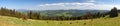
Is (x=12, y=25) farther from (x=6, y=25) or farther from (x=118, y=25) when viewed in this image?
(x=118, y=25)

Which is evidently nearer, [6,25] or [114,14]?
[6,25]

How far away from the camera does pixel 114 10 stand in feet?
185

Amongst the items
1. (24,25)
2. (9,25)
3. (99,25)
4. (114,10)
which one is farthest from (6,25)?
(114,10)

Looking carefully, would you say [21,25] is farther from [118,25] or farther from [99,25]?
[118,25]

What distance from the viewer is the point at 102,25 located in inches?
1382

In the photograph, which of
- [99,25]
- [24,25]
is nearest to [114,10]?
[99,25]

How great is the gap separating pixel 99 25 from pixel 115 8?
957 inches

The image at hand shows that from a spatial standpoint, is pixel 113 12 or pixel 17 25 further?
pixel 113 12

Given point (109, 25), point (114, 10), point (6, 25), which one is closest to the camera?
point (6, 25)

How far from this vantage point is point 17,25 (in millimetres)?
33312

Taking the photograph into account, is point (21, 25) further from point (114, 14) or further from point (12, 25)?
point (114, 14)

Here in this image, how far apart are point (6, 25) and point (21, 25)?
236cm

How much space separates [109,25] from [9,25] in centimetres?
1474

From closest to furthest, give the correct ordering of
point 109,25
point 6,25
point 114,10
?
1. point 6,25
2. point 109,25
3. point 114,10
